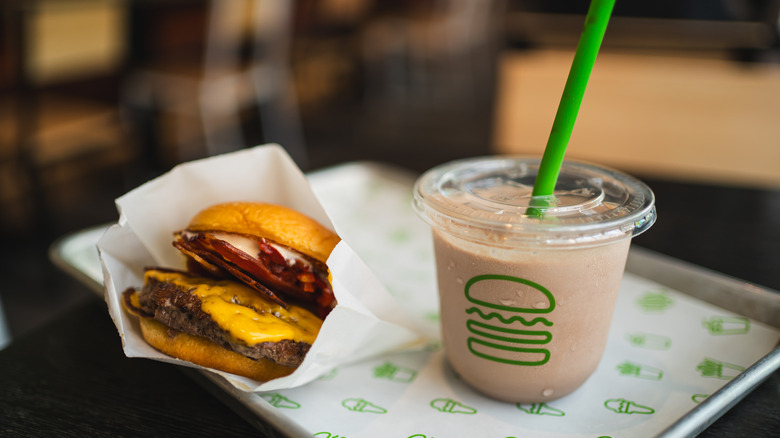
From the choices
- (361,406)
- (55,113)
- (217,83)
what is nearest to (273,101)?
(217,83)

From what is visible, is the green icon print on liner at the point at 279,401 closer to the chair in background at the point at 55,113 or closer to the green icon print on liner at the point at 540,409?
the green icon print on liner at the point at 540,409

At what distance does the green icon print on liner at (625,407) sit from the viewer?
62 cm

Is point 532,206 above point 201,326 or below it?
above

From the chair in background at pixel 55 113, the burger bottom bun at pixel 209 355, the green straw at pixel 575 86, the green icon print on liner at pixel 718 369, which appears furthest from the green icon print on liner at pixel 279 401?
the chair in background at pixel 55 113

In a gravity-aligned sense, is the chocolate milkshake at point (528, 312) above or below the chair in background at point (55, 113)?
above

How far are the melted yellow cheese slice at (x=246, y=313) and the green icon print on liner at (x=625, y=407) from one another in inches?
13.4

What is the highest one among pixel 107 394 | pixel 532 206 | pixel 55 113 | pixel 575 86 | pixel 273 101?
pixel 575 86

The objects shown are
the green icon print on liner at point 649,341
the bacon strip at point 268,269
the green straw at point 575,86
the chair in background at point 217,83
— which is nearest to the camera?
the green straw at point 575,86

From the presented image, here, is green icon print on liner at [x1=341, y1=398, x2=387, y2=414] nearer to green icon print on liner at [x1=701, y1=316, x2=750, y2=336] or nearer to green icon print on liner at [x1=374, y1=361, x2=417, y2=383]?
green icon print on liner at [x1=374, y1=361, x2=417, y2=383]

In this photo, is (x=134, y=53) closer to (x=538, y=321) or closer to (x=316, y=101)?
(x=316, y=101)

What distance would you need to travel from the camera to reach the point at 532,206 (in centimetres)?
60

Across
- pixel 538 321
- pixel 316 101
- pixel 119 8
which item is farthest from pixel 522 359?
pixel 316 101

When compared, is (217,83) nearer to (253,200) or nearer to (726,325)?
(253,200)

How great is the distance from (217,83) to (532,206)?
2922 mm
